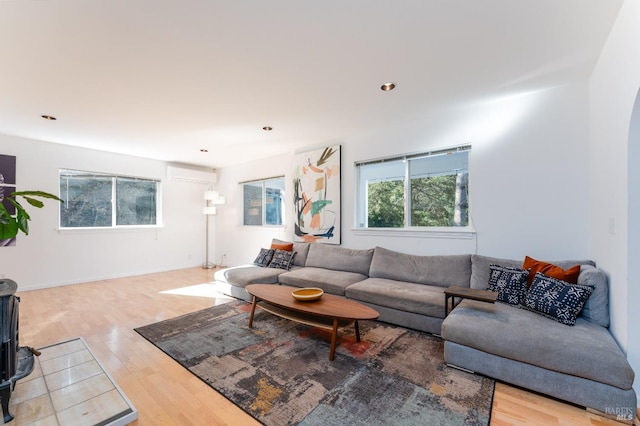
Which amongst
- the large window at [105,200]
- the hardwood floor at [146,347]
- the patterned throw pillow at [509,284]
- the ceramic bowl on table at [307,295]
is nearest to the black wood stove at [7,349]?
the hardwood floor at [146,347]

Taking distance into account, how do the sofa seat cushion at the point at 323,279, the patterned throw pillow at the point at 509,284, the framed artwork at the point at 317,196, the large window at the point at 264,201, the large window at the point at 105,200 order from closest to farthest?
the patterned throw pillow at the point at 509,284 < the sofa seat cushion at the point at 323,279 < the framed artwork at the point at 317,196 < the large window at the point at 105,200 < the large window at the point at 264,201

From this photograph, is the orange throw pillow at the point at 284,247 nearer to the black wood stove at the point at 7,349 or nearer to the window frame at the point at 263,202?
the window frame at the point at 263,202

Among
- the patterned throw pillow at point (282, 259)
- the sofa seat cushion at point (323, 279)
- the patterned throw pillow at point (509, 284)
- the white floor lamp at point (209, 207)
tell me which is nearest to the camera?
the patterned throw pillow at point (509, 284)

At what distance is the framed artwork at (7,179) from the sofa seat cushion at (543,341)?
613 centimetres

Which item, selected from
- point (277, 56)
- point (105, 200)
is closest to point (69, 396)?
→ point (277, 56)

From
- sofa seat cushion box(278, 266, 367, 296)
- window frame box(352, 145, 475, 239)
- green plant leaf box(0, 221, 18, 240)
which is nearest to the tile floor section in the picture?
green plant leaf box(0, 221, 18, 240)

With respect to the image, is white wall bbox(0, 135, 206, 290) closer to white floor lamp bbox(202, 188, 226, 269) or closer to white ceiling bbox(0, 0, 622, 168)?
white floor lamp bbox(202, 188, 226, 269)

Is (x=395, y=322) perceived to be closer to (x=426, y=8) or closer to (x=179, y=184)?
(x=426, y=8)

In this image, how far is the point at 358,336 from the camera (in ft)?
8.32

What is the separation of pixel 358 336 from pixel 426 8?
103 inches

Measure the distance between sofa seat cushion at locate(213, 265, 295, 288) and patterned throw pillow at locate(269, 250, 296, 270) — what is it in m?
0.12

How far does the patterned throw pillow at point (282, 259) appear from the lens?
4.21m

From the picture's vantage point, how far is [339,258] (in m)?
3.97

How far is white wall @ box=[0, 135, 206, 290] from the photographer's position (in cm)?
425
